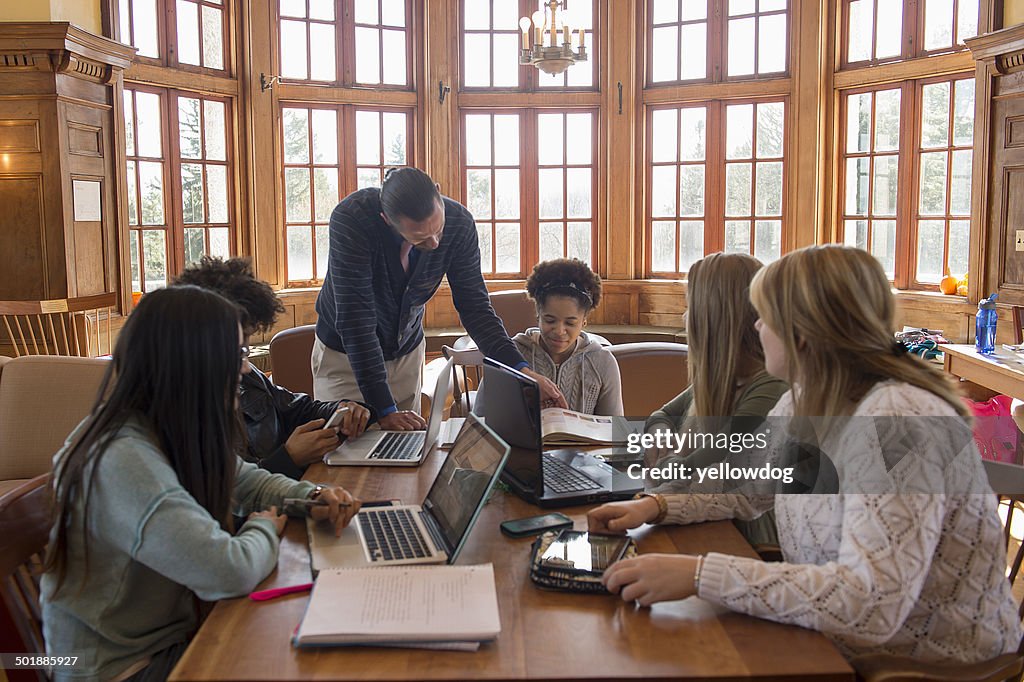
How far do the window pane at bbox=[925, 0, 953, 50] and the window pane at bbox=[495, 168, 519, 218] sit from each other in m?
3.17

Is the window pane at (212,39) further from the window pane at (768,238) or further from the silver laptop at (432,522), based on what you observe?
the silver laptop at (432,522)

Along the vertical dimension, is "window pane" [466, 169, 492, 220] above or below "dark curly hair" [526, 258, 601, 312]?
above

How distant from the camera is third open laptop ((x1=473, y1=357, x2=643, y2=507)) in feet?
6.41

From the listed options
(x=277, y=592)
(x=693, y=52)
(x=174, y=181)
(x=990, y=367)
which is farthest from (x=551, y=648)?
(x=693, y=52)

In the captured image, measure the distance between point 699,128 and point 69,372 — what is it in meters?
5.30

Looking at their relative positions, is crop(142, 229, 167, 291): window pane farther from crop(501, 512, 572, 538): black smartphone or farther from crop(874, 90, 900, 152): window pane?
crop(874, 90, 900, 152): window pane

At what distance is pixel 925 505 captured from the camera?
4.31 ft

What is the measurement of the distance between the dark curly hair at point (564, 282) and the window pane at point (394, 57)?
15.0 ft

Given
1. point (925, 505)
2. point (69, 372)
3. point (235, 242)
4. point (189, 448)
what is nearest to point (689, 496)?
point (925, 505)

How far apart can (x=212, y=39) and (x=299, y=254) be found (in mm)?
1642

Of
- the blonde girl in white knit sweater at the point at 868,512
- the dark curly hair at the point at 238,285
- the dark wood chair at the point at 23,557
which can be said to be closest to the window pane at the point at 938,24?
the dark curly hair at the point at 238,285

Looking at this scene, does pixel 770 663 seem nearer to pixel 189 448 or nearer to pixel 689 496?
pixel 689 496

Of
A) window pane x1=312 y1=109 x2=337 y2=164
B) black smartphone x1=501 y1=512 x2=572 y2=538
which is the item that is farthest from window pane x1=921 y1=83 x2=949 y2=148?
black smartphone x1=501 y1=512 x2=572 y2=538

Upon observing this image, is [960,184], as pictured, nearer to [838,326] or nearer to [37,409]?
[838,326]
